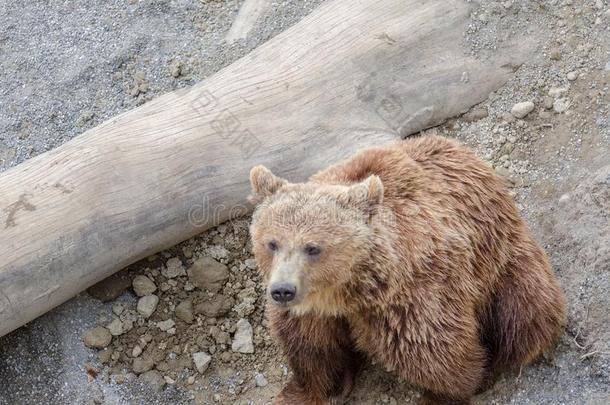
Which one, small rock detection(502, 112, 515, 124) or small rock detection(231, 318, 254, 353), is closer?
small rock detection(231, 318, 254, 353)

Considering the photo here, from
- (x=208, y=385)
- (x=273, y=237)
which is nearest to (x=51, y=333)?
(x=208, y=385)

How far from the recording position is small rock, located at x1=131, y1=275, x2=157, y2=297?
6699mm

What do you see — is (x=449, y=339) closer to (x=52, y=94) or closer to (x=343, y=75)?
(x=343, y=75)

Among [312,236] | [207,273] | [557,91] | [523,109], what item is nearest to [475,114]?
[523,109]

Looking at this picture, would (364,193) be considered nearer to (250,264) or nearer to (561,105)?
(250,264)

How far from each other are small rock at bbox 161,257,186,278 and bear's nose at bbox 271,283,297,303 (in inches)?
83.9

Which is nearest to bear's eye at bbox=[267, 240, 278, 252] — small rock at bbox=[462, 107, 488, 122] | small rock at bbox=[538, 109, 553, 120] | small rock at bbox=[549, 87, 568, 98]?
small rock at bbox=[462, 107, 488, 122]

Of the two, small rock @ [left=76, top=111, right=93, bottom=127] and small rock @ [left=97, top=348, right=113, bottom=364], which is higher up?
small rock @ [left=76, top=111, right=93, bottom=127]

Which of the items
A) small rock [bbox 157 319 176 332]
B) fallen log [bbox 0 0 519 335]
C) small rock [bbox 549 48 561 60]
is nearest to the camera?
fallen log [bbox 0 0 519 335]

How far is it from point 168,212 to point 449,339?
224 centimetres

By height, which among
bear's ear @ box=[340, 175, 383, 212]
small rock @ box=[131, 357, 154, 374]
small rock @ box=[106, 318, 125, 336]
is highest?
bear's ear @ box=[340, 175, 383, 212]

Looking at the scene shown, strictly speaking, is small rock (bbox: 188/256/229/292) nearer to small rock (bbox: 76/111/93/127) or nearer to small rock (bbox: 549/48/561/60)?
small rock (bbox: 76/111/93/127)

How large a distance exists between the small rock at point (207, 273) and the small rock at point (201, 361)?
1.70 ft

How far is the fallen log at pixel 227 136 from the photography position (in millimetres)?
6020
